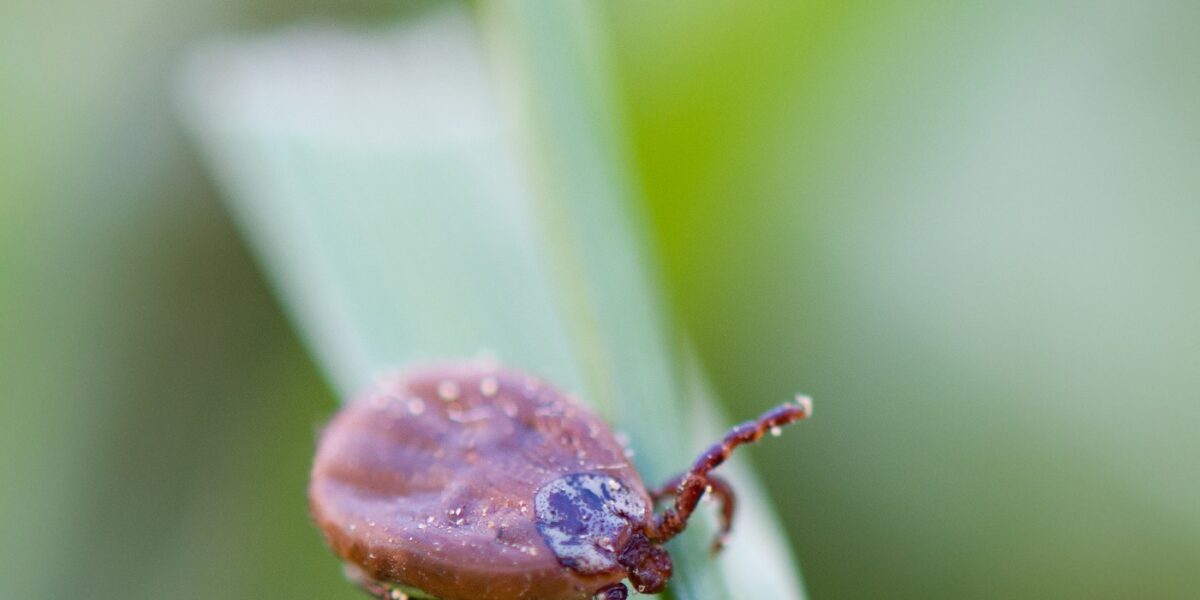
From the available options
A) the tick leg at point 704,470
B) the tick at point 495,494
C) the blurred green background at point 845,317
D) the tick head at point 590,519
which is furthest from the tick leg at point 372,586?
the blurred green background at point 845,317

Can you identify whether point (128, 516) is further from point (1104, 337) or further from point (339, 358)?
point (1104, 337)

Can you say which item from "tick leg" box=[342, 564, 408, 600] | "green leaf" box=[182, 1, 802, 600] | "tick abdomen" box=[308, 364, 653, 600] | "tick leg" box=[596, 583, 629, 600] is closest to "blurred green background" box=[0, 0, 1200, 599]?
"green leaf" box=[182, 1, 802, 600]

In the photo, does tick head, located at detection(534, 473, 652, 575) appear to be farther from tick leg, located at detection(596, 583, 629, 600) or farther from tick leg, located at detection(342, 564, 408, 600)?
tick leg, located at detection(342, 564, 408, 600)

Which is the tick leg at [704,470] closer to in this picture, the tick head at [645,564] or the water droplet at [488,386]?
the tick head at [645,564]

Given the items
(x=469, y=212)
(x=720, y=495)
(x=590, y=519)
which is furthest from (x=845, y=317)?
(x=590, y=519)

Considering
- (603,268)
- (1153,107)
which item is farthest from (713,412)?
(1153,107)

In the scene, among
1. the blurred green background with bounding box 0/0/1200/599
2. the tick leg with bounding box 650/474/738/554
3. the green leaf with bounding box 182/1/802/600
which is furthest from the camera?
the blurred green background with bounding box 0/0/1200/599
